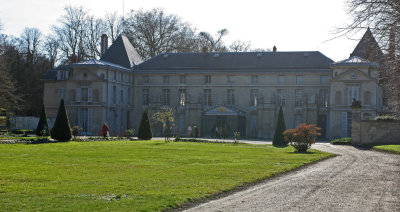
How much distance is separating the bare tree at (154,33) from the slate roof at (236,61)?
19.2 feet

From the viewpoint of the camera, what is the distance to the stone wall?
105 feet

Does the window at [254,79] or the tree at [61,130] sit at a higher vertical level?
the window at [254,79]

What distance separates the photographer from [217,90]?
51.8m

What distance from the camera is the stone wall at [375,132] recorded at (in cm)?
3194

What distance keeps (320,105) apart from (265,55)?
7.82 meters

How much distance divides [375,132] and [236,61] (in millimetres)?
22441

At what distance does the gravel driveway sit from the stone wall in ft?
54.4

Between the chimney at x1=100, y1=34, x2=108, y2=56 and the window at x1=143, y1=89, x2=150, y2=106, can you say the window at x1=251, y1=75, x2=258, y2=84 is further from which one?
the chimney at x1=100, y1=34, x2=108, y2=56

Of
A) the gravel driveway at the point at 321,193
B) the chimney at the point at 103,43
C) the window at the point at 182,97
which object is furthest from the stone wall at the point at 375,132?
the chimney at the point at 103,43

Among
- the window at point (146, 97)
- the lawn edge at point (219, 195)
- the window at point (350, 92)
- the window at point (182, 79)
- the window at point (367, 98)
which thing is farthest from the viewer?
the window at point (146, 97)

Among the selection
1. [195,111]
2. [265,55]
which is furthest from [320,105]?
[195,111]

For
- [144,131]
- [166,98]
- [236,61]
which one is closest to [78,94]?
[166,98]

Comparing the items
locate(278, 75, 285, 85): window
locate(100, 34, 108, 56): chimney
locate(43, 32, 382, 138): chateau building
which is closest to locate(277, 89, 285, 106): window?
locate(43, 32, 382, 138): chateau building

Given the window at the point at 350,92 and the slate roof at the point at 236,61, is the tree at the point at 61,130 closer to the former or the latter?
the slate roof at the point at 236,61
